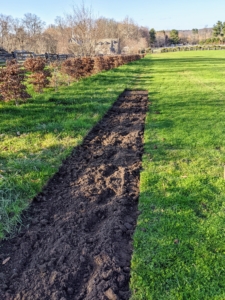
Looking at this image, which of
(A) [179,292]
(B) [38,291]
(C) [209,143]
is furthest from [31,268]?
(C) [209,143]

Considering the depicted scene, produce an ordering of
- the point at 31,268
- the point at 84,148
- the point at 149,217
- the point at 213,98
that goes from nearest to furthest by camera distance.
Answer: the point at 31,268
the point at 149,217
the point at 84,148
the point at 213,98

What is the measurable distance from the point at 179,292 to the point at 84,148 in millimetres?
3855

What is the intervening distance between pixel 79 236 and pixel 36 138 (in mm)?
3588

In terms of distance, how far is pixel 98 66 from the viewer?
19.8m

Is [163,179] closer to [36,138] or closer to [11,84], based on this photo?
[36,138]

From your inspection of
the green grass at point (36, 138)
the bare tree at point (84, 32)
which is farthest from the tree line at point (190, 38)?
the green grass at point (36, 138)

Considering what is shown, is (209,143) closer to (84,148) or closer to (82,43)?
(84,148)

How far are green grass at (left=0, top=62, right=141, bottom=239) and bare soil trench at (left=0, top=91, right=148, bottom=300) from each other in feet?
0.74

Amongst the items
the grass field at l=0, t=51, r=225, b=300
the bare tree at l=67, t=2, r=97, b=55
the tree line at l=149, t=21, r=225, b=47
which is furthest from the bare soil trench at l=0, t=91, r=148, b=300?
the tree line at l=149, t=21, r=225, b=47

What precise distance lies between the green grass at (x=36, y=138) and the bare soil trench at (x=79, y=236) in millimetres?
225

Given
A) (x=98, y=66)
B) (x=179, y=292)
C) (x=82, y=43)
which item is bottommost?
(x=179, y=292)

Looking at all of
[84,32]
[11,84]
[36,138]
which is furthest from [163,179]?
[84,32]

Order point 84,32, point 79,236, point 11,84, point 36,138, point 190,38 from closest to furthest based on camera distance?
point 79,236, point 36,138, point 11,84, point 84,32, point 190,38

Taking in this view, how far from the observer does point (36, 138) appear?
6.02 metres
